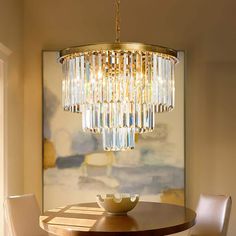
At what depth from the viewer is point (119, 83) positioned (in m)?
3.04

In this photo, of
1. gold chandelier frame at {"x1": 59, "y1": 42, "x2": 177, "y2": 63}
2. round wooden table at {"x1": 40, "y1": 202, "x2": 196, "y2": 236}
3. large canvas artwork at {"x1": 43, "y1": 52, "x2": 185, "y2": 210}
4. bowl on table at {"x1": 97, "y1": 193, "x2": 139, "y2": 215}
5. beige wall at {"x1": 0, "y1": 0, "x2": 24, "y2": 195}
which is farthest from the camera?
large canvas artwork at {"x1": 43, "y1": 52, "x2": 185, "y2": 210}

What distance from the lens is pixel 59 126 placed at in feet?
15.8

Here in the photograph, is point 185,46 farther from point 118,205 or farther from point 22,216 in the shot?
point 22,216

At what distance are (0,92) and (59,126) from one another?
0.82 metres

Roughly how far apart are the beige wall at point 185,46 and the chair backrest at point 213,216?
35.4 inches

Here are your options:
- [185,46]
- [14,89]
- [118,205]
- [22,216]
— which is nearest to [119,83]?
[118,205]

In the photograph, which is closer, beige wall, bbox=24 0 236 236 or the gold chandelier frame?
the gold chandelier frame

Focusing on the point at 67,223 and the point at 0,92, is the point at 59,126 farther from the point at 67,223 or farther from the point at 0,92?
the point at 67,223

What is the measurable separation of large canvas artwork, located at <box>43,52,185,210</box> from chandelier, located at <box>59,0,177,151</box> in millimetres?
1616

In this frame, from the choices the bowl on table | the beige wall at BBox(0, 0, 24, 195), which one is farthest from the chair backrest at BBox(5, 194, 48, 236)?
the bowl on table

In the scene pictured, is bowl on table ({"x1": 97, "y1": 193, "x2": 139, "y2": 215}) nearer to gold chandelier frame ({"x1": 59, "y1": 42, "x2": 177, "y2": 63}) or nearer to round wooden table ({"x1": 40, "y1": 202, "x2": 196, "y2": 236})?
round wooden table ({"x1": 40, "y1": 202, "x2": 196, "y2": 236})

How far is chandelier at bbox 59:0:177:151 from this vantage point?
304 cm

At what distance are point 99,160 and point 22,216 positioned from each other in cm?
127

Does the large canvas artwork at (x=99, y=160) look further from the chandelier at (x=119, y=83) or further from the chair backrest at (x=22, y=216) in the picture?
the chandelier at (x=119, y=83)
